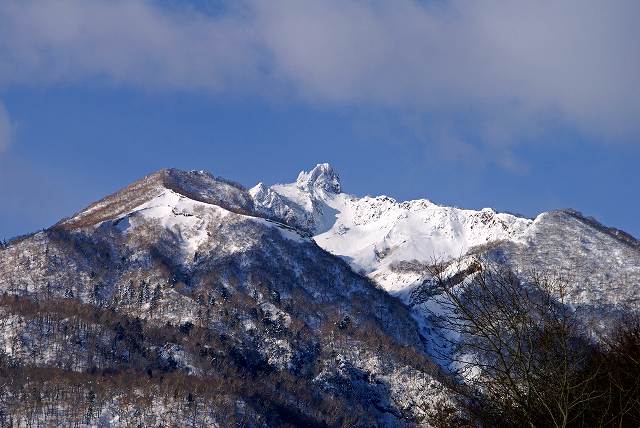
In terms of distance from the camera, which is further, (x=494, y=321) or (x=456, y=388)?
(x=456, y=388)

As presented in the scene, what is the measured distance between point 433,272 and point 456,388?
6.11 meters

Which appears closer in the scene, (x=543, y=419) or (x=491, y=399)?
(x=543, y=419)

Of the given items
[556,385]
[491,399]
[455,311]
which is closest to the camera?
[556,385]

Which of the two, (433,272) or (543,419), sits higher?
(433,272)

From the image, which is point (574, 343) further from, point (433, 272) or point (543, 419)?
point (433, 272)

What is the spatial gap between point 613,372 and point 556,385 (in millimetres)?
7456

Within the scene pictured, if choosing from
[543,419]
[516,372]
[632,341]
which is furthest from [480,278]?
[632,341]

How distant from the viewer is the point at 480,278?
26984 millimetres

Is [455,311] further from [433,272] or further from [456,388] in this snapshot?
[456,388]

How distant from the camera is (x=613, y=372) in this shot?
31.7m

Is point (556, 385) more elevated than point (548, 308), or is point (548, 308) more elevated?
point (548, 308)

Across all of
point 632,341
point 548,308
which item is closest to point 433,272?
point 548,308

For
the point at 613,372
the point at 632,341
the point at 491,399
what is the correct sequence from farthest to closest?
the point at 632,341, the point at 613,372, the point at 491,399

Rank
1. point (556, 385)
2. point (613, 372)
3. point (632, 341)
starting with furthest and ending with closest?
point (632, 341), point (613, 372), point (556, 385)
